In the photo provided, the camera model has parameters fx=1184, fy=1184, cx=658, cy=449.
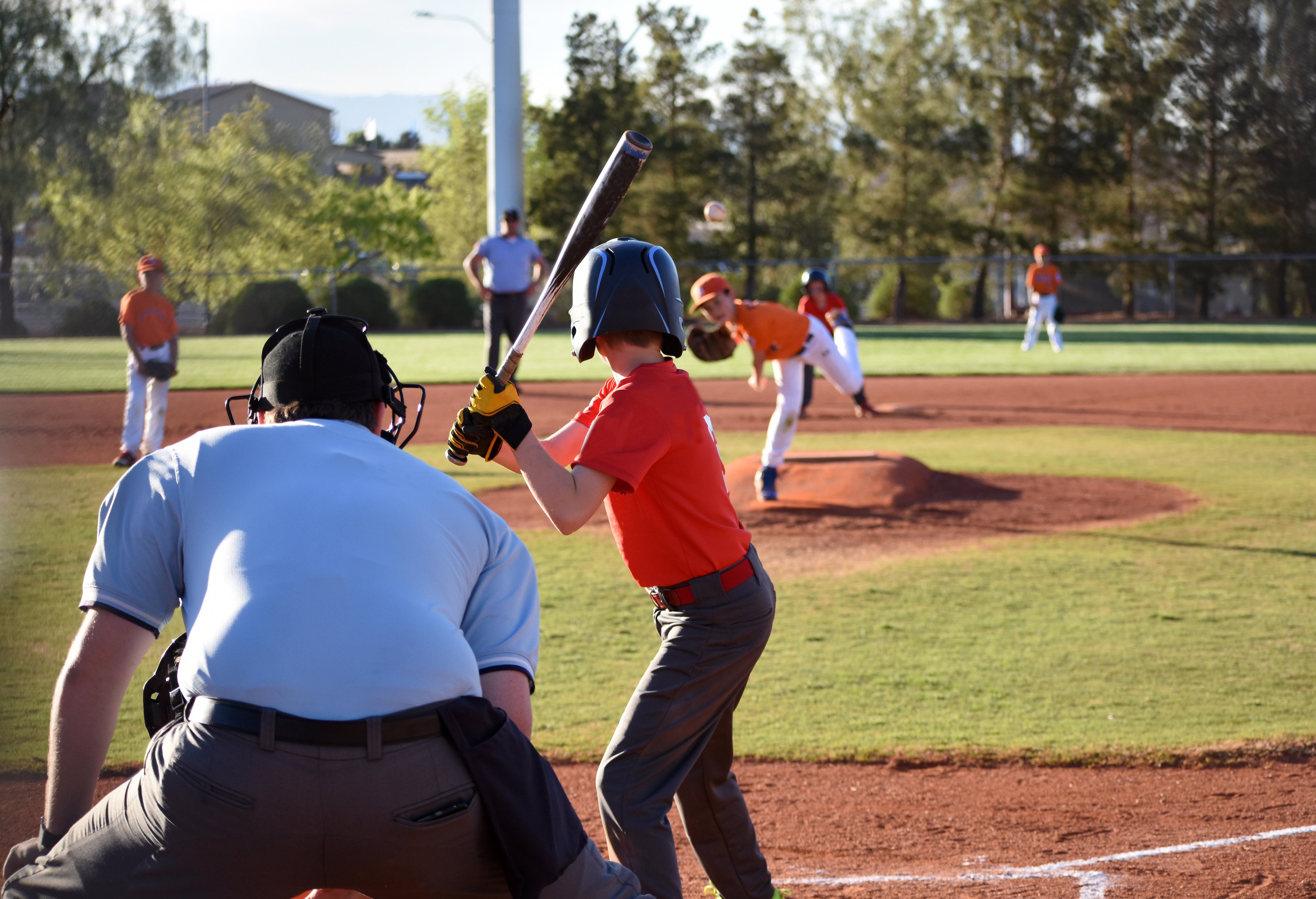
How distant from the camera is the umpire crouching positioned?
1942mm

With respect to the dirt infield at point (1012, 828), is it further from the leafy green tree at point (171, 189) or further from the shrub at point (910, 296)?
the shrub at point (910, 296)

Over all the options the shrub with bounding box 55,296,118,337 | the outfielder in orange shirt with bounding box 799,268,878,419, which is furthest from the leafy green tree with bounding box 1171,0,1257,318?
the shrub with bounding box 55,296,118,337

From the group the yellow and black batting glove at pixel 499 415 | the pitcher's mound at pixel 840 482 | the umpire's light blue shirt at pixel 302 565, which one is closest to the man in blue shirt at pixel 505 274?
the pitcher's mound at pixel 840 482

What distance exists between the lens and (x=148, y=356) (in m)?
11.9

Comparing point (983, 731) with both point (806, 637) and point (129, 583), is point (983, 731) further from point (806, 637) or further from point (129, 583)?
point (129, 583)

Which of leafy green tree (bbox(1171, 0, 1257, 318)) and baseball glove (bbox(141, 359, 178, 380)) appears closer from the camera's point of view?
baseball glove (bbox(141, 359, 178, 380))

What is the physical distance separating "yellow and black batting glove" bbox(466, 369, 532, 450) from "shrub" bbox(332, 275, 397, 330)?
105ft

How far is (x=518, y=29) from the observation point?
1750cm

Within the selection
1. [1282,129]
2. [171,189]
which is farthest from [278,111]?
[1282,129]

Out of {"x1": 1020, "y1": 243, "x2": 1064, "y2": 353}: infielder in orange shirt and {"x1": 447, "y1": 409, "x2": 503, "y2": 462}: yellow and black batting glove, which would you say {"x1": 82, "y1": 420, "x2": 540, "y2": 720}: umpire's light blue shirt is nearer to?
{"x1": 447, "y1": 409, "x2": 503, "y2": 462}: yellow and black batting glove

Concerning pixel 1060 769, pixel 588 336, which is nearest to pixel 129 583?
pixel 588 336

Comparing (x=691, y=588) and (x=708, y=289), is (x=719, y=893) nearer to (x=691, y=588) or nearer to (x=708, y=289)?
(x=691, y=588)

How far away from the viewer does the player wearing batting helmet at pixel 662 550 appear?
3.05 metres

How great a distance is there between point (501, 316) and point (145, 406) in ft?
16.3
